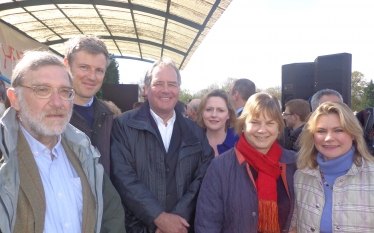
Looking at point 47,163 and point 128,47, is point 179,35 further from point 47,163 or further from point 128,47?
point 47,163

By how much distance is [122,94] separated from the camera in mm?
9258

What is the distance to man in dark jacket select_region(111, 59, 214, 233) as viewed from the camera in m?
2.61

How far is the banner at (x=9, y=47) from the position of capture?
615cm

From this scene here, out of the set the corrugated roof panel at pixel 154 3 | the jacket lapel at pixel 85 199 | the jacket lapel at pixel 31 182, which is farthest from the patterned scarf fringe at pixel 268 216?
the corrugated roof panel at pixel 154 3

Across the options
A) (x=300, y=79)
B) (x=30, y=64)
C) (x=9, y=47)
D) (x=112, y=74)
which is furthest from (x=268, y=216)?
(x=112, y=74)

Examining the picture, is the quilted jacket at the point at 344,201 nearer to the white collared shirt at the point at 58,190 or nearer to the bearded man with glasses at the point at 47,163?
the bearded man with glasses at the point at 47,163

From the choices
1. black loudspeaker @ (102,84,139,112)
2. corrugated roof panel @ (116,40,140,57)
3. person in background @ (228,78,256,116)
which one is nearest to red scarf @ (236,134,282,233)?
person in background @ (228,78,256,116)

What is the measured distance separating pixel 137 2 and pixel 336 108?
6311 mm

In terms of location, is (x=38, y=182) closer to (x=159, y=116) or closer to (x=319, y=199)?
(x=159, y=116)

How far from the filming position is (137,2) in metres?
7.75

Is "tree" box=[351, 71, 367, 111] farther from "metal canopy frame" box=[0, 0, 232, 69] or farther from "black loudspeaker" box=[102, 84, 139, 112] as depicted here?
"black loudspeaker" box=[102, 84, 139, 112]

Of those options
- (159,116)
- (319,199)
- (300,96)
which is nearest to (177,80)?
(159,116)

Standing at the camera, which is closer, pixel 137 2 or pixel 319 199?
pixel 319 199

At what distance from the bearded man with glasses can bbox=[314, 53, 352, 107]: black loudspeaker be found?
5403 millimetres
